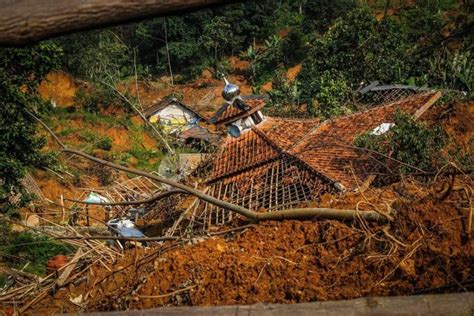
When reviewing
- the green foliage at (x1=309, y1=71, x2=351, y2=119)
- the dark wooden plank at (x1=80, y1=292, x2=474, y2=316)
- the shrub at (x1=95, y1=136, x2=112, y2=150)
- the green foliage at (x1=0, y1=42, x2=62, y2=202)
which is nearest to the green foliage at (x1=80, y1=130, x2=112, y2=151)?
the shrub at (x1=95, y1=136, x2=112, y2=150)

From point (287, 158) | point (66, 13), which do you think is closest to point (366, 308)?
point (66, 13)

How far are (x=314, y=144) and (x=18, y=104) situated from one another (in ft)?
26.5

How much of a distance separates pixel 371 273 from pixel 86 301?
115 inches

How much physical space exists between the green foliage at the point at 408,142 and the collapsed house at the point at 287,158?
37 centimetres

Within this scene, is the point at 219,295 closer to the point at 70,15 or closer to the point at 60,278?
the point at 60,278

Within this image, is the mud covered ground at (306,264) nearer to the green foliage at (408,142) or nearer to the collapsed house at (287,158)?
the collapsed house at (287,158)

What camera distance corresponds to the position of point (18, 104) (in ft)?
47.1

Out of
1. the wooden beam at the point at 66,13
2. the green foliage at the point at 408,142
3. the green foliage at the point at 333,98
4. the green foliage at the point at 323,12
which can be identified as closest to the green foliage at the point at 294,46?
the green foliage at the point at 323,12

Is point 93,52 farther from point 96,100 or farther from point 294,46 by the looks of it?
point 294,46

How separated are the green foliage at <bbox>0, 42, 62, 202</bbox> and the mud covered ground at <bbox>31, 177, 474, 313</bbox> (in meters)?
9.77

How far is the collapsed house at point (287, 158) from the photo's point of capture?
10.00m

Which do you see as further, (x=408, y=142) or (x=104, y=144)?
(x=104, y=144)

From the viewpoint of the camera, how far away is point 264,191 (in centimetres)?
1062

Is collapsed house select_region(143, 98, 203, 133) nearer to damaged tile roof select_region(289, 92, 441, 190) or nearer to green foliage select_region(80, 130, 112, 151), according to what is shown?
green foliage select_region(80, 130, 112, 151)
